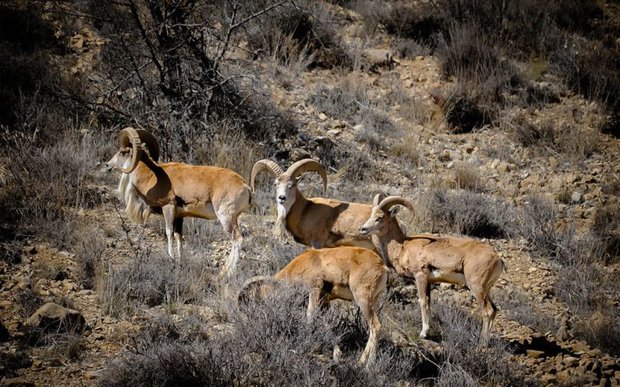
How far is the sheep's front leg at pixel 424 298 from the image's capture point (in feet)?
28.1

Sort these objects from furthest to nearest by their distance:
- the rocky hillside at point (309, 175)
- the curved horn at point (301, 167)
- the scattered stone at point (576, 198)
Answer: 1. the scattered stone at point (576, 198)
2. the curved horn at point (301, 167)
3. the rocky hillside at point (309, 175)

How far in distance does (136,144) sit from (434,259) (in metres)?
4.21

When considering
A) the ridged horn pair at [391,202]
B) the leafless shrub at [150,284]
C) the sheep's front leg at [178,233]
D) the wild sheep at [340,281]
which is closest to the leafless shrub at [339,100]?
the sheep's front leg at [178,233]

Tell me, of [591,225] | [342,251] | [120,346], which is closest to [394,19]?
[591,225]

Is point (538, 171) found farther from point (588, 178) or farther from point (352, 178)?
point (352, 178)

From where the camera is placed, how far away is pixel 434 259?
29.0 feet

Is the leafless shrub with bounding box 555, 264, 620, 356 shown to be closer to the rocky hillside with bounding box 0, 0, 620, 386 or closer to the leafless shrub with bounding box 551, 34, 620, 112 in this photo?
the rocky hillside with bounding box 0, 0, 620, 386

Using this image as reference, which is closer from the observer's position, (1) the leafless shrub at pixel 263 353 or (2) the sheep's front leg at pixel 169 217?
(1) the leafless shrub at pixel 263 353

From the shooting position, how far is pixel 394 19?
18.8 meters

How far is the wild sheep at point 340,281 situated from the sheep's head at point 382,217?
1417 millimetres

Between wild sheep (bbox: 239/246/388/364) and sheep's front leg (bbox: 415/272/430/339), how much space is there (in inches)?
46.0

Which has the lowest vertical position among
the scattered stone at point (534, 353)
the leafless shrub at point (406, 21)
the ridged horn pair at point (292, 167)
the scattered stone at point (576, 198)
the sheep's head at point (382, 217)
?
the scattered stone at point (534, 353)

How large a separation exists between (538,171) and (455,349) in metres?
7.56

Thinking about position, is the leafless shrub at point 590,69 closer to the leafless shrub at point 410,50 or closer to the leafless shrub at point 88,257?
the leafless shrub at point 410,50
